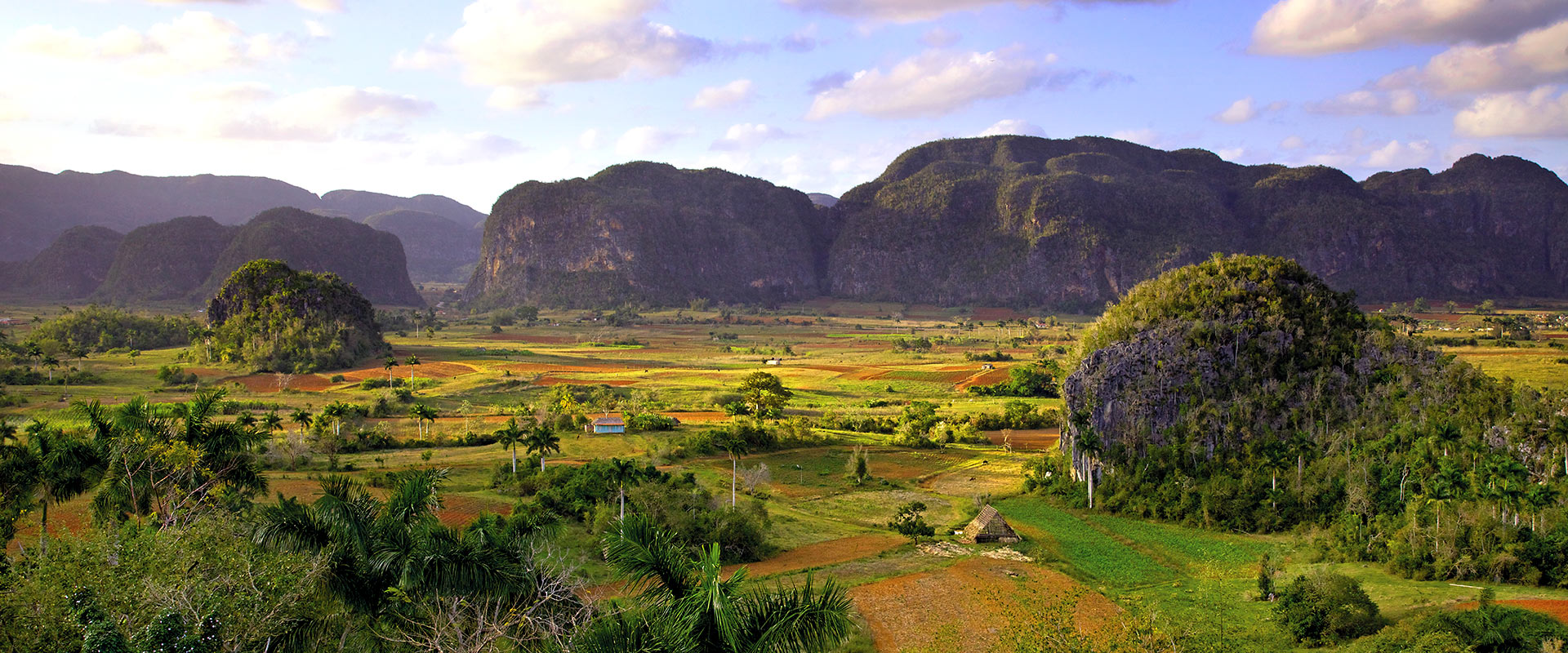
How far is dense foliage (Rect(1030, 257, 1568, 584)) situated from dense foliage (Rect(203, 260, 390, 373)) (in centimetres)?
6514

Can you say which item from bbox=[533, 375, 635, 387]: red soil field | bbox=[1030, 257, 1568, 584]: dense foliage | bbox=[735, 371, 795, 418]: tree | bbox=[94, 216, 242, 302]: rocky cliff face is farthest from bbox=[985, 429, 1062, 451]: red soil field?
bbox=[94, 216, 242, 302]: rocky cliff face

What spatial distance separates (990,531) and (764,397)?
23.3 metres

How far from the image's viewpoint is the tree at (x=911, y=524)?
31.4m

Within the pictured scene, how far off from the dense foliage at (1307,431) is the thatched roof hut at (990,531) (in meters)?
6.88

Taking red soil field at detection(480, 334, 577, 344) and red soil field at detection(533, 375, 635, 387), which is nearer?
red soil field at detection(533, 375, 635, 387)

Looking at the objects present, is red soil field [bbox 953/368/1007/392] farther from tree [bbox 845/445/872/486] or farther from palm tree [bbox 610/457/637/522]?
palm tree [bbox 610/457/637/522]

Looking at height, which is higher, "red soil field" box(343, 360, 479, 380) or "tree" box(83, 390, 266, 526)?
"tree" box(83, 390, 266, 526)

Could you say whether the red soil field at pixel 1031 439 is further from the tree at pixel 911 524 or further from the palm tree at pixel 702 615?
the palm tree at pixel 702 615

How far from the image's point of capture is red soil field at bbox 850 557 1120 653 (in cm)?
2109

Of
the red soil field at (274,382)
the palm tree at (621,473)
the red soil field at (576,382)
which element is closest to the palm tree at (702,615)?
the palm tree at (621,473)

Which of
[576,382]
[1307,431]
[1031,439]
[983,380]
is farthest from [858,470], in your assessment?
[576,382]

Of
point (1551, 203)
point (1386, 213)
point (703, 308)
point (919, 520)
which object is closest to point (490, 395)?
point (919, 520)

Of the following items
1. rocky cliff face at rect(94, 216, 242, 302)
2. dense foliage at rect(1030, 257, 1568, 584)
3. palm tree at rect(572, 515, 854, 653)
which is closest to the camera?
palm tree at rect(572, 515, 854, 653)

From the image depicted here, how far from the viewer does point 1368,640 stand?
19.7 meters
